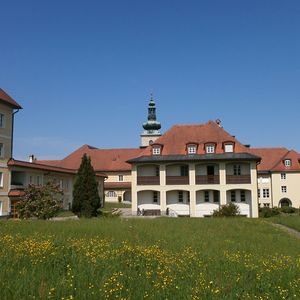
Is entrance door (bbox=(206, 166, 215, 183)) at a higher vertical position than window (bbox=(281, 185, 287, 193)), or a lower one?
higher

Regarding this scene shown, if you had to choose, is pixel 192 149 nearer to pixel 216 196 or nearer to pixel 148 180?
pixel 216 196

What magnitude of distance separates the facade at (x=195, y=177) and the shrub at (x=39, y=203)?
60.9ft

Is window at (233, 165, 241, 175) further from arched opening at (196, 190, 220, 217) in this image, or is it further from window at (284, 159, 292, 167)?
window at (284, 159, 292, 167)

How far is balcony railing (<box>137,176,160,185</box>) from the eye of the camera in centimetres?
4862

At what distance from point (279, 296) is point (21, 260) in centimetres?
558

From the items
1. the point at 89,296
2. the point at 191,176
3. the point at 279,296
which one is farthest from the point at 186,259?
the point at 191,176

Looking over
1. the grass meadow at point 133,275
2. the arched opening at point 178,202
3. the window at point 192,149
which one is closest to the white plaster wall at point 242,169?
the window at point 192,149

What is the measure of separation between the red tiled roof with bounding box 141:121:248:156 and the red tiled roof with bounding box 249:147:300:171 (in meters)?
21.3

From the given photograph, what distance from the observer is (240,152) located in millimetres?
47500

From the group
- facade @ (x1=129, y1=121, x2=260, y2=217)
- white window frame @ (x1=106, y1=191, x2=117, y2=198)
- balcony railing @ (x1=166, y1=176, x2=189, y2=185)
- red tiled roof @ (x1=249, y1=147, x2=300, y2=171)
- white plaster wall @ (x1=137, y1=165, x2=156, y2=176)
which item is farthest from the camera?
white window frame @ (x1=106, y1=191, x2=117, y2=198)

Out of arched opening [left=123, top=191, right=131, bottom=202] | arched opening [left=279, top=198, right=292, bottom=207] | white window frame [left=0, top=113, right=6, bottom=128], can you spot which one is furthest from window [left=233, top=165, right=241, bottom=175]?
arched opening [left=123, top=191, right=131, bottom=202]

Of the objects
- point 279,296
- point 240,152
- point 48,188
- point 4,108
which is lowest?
point 279,296

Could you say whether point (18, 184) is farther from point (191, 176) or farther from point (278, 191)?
point (278, 191)

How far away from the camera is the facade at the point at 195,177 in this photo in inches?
1859
